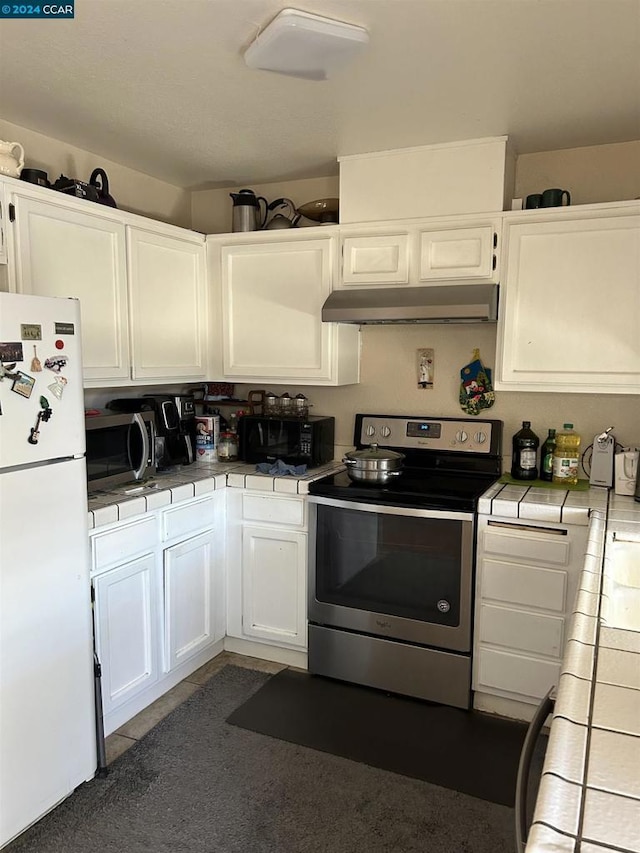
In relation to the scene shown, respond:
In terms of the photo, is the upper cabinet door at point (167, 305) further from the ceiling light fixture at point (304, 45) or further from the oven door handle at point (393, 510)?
the ceiling light fixture at point (304, 45)

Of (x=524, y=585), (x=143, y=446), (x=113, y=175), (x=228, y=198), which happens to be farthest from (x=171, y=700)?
(x=228, y=198)

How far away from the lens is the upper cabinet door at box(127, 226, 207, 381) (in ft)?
8.84

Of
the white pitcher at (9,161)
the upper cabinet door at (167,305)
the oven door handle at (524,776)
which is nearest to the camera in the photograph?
the oven door handle at (524,776)

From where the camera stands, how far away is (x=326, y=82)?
2.02m

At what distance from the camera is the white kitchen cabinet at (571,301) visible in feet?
7.85

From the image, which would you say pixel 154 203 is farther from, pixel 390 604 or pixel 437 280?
pixel 390 604

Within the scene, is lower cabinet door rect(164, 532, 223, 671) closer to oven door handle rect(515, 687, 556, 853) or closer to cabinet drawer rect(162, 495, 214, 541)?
cabinet drawer rect(162, 495, 214, 541)

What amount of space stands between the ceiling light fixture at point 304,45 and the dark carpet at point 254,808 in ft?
7.75

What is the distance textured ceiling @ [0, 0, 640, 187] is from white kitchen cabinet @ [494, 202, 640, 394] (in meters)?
0.39

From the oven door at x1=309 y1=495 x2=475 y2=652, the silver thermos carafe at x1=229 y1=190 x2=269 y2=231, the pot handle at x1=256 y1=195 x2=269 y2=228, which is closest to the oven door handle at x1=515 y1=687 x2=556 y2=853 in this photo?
the oven door at x1=309 y1=495 x2=475 y2=652

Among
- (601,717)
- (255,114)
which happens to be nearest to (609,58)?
(255,114)

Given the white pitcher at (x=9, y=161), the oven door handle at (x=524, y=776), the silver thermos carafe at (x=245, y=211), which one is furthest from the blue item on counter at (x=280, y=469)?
the oven door handle at (x=524, y=776)

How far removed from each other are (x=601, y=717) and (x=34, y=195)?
2302 mm

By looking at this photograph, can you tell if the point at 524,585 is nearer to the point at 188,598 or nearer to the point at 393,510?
the point at 393,510
